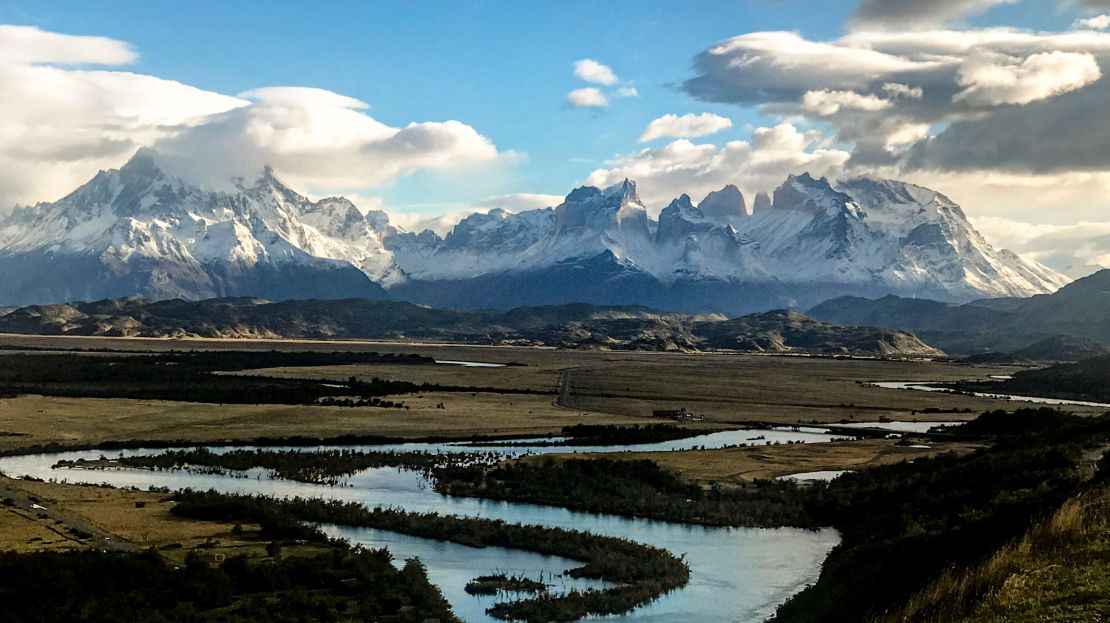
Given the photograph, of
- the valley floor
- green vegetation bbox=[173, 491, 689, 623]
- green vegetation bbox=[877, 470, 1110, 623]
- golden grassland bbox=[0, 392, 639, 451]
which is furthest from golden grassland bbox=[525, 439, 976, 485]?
green vegetation bbox=[877, 470, 1110, 623]

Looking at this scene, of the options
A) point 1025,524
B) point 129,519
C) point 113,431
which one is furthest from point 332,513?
point 113,431

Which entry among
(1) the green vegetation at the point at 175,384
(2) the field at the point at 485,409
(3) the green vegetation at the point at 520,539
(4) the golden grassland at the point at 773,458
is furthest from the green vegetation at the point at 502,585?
(1) the green vegetation at the point at 175,384

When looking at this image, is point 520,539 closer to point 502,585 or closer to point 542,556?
point 542,556

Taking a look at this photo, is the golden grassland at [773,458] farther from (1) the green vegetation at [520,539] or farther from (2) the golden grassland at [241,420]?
(2) the golden grassland at [241,420]

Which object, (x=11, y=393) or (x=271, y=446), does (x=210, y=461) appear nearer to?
(x=271, y=446)

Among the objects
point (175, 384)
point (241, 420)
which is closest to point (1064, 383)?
point (241, 420)

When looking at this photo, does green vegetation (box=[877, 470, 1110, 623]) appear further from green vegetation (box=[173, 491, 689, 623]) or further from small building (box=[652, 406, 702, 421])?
small building (box=[652, 406, 702, 421])
